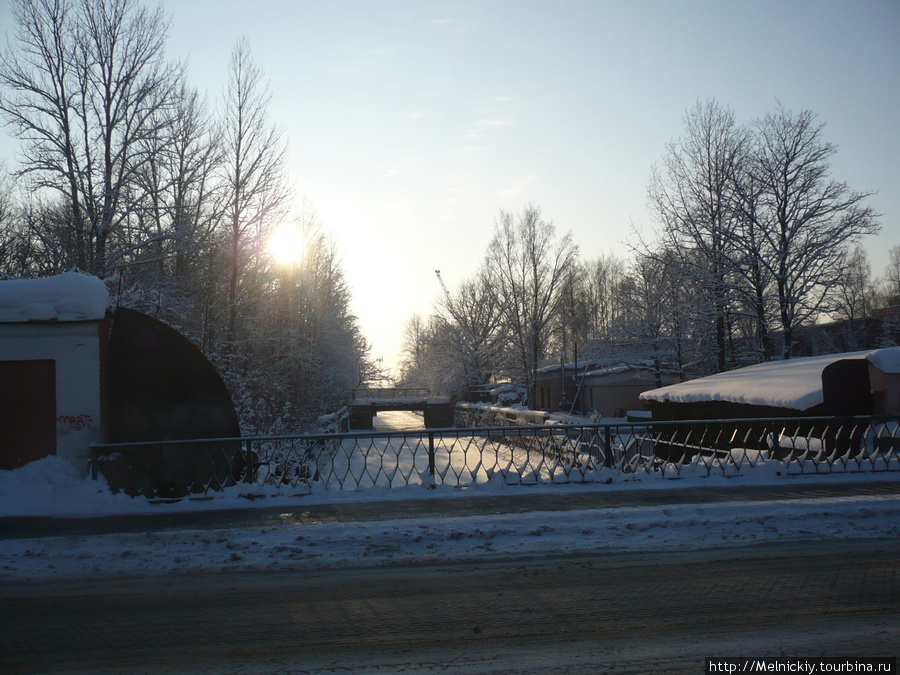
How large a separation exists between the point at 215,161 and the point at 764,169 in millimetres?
25276

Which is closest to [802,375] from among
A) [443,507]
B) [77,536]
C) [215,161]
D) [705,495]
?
[705,495]

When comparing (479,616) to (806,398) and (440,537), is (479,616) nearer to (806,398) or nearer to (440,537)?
(440,537)

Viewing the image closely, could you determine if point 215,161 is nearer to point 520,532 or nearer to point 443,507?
Result: point 443,507

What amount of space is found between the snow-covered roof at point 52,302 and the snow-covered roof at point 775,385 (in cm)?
1533

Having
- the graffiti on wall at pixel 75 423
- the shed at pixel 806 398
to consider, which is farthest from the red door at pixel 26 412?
the shed at pixel 806 398

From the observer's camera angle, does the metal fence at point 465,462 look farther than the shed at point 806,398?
No

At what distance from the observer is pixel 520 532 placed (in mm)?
8352

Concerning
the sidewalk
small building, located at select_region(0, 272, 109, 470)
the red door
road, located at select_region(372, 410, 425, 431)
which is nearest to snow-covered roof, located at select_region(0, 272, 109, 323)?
small building, located at select_region(0, 272, 109, 470)

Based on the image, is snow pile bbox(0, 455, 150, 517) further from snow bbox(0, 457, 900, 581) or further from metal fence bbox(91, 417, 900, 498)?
metal fence bbox(91, 417, 900, 498)

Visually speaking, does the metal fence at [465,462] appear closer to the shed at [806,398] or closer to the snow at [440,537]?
the shed at [806,398]

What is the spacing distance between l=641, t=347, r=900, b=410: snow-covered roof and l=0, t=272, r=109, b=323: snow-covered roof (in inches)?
604

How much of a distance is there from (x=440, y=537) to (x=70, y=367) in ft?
25.5

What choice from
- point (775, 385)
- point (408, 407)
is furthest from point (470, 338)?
point (775, 385)

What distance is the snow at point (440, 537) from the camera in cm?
740
